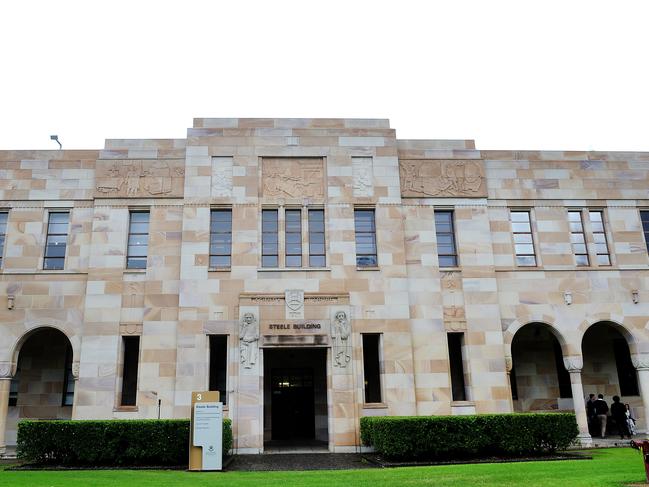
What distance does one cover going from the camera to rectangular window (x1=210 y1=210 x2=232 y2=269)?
21.1 m

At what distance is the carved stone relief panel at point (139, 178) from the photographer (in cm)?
2161

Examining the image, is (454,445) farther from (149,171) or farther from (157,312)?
(149,171)

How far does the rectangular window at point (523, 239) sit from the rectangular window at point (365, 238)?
5.76 m

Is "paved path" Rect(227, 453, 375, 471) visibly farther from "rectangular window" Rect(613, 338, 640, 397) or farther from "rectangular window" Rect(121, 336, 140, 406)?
"rectangular window" Rect(613, 338, 640, 397)

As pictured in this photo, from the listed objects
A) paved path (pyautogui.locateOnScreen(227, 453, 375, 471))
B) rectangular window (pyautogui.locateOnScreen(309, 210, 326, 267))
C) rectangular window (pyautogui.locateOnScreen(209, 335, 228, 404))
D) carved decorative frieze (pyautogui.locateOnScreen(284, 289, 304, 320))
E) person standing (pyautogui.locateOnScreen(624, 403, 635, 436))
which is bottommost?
paved path (pyautogui.locateOnScreen(227, 453, 375, 471))

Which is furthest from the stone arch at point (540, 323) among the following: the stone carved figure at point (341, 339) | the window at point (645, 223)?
the stone carved figure at point (341, 339)

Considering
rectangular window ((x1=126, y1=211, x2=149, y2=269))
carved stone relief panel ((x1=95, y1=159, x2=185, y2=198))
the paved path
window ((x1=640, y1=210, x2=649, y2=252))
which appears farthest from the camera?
window ((x1=640, y1=210, x2=649, y2=252))

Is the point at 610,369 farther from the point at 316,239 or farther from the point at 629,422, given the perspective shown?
the point at 316,239

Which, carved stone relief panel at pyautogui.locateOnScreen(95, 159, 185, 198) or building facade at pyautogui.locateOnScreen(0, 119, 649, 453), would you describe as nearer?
building facade at pyautogui.locateOnScreen(0, 119, 649, 453)

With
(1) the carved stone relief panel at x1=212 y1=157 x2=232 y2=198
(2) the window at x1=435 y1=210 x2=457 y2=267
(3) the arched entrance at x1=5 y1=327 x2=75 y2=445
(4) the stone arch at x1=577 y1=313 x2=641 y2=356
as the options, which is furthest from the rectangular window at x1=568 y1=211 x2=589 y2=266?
(3) the arched entrance at x1=5 y1=327 x2=75 y2=445

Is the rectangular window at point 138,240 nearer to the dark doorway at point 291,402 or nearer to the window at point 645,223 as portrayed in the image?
the dark doorway at point 291,402

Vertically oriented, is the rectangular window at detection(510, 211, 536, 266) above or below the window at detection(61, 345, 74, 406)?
above

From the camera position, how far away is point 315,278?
20.8 m

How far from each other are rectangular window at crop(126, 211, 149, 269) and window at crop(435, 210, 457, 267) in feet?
36.7
